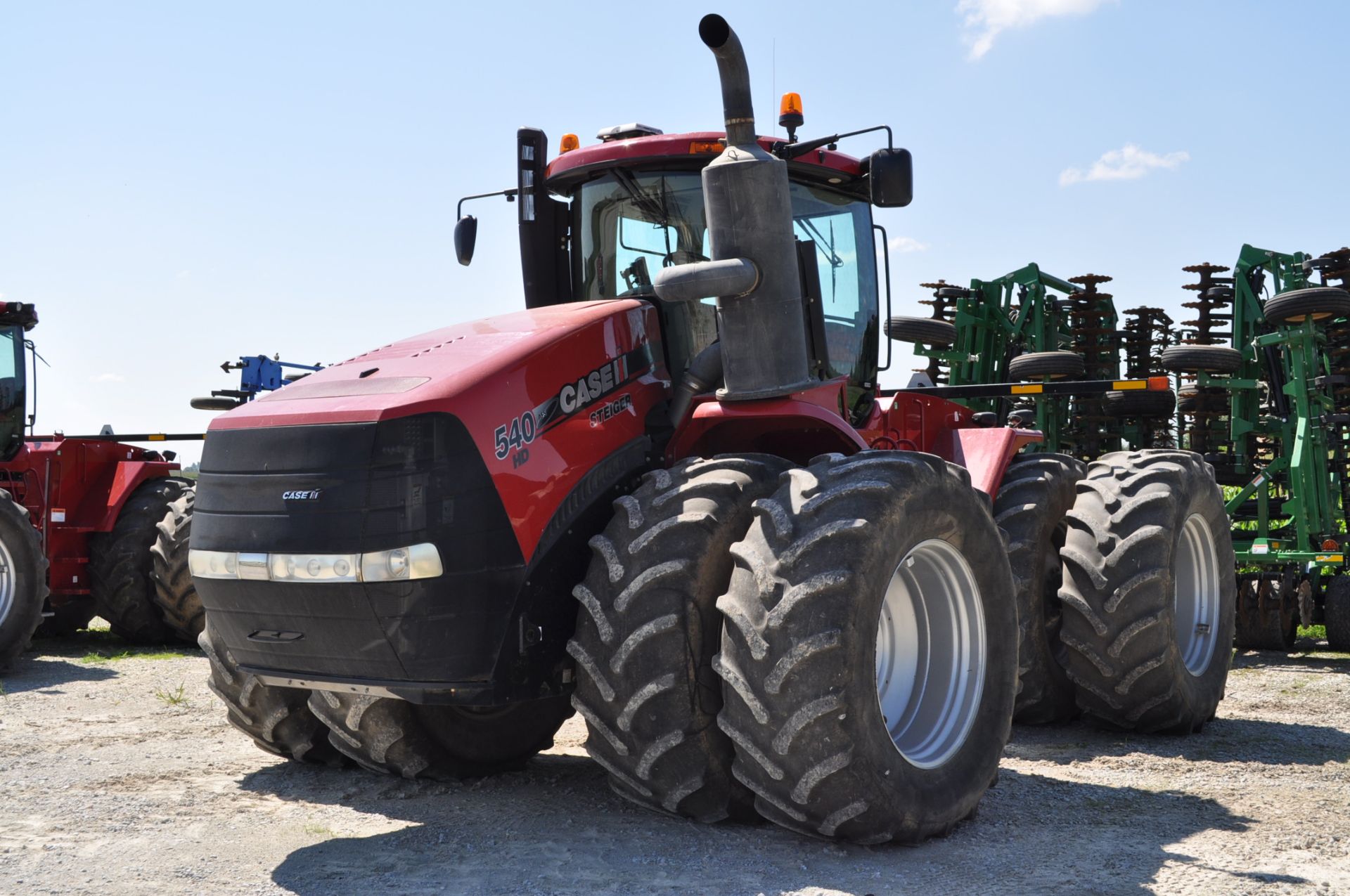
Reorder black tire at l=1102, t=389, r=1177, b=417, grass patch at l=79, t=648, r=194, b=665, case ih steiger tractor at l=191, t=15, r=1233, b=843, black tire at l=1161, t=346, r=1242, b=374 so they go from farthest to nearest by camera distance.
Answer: black tire at l=1102, t=389, r=1177, b=417 → black tire at l=1161, t=346, r=1242, b=374 → grass patch at l=79, t=648, r=194, b=665 → case ih steiger tractor at l=191, t=15, r=1233, b=843

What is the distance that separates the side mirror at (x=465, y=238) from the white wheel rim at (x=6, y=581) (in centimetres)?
505

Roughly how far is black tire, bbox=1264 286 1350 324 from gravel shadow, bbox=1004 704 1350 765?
14.2 feet

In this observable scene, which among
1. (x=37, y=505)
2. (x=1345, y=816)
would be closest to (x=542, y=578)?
(x=1345, y=816)

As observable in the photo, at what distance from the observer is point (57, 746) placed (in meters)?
6.49

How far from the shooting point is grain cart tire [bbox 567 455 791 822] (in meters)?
4.29

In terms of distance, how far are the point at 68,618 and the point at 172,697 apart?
168 inches

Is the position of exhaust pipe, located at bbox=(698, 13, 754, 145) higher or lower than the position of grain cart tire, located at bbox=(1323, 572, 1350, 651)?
higher

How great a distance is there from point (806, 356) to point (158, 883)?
116 inches

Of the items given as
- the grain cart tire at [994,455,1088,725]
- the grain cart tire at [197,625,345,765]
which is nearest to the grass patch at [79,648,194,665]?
the grain cart tire at [197,625,345,765]

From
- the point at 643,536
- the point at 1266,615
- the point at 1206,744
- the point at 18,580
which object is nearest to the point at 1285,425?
the point at 1266,615

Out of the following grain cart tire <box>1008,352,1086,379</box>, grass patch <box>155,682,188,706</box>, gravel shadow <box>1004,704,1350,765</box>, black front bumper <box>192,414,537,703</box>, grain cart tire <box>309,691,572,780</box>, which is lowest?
gravel shadow <box>1004,704,1350,765</box>

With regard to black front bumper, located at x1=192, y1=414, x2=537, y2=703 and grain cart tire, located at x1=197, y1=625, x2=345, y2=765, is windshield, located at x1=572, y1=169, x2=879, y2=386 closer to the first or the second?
black front bumper, located at x1=192, y1=414, x2=537, y2=703

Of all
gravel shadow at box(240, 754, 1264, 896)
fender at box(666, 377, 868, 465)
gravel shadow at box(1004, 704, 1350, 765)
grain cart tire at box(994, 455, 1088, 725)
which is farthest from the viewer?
grain cart tire at box(994, 455, 1088, 725)

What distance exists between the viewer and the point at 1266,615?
1009 cm
